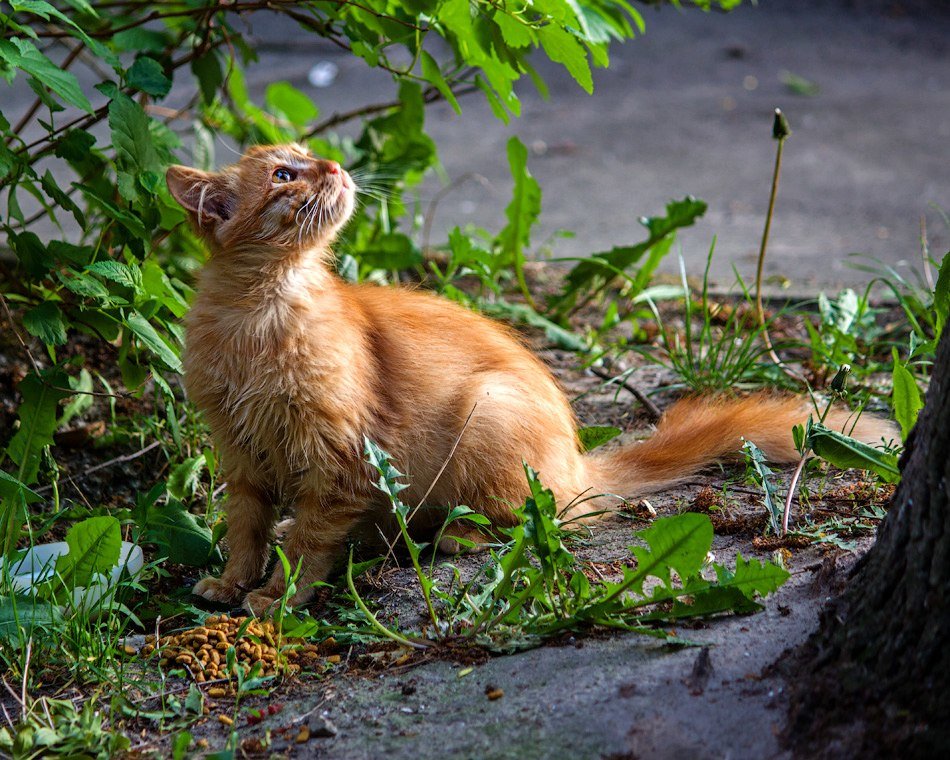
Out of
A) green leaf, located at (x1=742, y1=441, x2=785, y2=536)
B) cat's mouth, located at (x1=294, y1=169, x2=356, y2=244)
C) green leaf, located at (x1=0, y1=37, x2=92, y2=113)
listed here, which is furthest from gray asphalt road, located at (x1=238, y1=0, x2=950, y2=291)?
green leaf, located at (x1=0, y1=37, x2=92, y2=113)

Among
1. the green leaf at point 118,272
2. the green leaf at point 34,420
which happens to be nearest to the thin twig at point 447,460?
the green leaf at point 118,272

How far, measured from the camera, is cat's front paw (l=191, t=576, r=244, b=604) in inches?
113

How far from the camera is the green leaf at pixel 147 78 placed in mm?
3049

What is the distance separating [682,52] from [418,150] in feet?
20.2

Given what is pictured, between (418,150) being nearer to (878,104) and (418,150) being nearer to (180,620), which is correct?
(180,620)

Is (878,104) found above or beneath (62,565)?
above

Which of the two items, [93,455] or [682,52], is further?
[682,52]

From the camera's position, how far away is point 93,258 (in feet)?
10.6

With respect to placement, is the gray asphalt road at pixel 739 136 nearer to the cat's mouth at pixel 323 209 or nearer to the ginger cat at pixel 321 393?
the ginger cat at pixel 321 393

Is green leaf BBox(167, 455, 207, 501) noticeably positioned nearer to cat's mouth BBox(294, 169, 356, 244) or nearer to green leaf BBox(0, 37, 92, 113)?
cat's mouth BBox(294, 169, 356, 244)

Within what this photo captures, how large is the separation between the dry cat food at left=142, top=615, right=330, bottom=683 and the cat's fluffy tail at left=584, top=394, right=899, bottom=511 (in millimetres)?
1153

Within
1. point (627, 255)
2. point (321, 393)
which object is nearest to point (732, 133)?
point (627, 255)

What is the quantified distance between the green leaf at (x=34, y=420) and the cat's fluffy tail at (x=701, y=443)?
5.44ft

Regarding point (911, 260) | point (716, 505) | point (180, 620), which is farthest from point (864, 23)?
point (180, 620)
